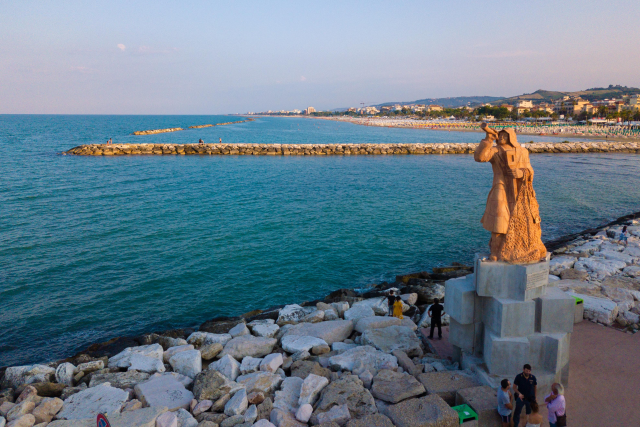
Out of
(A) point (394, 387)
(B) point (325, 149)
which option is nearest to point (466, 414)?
(A) point (394, 387)

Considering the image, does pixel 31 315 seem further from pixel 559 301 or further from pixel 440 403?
pixel 559 301

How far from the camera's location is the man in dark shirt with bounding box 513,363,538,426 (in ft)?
18.9

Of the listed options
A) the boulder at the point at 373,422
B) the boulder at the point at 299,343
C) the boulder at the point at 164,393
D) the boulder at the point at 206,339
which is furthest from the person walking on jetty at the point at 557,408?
the boulder at the point at 206,339

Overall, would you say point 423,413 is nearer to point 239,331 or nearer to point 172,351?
point 239,331

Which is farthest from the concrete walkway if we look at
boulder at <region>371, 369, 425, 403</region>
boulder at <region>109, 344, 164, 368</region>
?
boulder at <region>109, 344, 164, 368</region>

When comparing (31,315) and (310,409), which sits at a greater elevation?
(310,409)

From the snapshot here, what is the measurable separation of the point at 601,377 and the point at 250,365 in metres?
6.21

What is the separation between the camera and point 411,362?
744cm

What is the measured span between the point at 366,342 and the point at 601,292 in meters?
6.55

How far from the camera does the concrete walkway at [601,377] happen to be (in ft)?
19.6

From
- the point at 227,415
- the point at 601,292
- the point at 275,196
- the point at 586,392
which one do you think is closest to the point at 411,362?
the point at 586,392

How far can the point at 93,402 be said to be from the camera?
258 inches

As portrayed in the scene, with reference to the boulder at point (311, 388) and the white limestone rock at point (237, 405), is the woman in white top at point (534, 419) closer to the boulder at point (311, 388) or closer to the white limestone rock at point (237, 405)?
the boulder at point (311, 388)

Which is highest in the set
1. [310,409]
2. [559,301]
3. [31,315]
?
[559,301]
